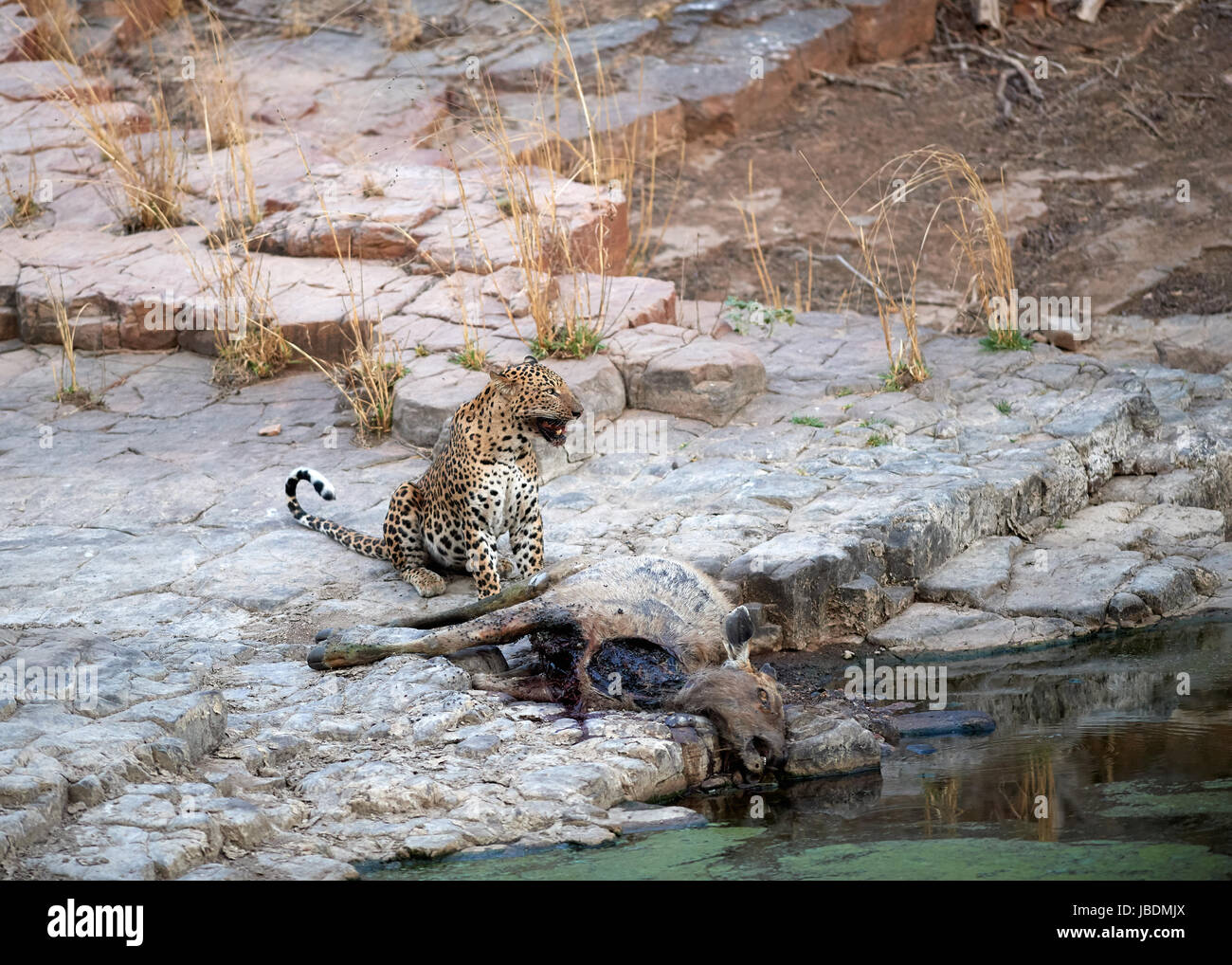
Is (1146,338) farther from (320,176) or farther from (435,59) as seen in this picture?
(435,59)

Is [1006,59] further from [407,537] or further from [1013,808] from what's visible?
[1013,808]

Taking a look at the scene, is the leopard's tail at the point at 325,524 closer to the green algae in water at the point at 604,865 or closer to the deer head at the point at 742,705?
the deer head at the point at 742,705

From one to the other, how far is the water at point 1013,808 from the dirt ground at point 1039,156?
5.55 metres

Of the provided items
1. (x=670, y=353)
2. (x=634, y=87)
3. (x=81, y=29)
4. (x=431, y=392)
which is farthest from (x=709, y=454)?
(x=81, y=29)

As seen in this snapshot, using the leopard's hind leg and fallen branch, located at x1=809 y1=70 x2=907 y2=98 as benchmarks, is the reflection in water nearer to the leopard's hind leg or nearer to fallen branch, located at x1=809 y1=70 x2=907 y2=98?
the leopard's hind leg

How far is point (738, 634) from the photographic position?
5.73m

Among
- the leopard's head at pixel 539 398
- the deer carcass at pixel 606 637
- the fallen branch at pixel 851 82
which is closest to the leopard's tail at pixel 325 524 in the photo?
the leopard's head at pixel 539 398

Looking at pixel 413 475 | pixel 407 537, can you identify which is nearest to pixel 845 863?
pixel 407 537

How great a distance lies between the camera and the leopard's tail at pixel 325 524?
700cm

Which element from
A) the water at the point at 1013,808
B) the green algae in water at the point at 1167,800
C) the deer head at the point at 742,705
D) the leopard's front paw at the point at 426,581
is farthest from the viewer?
the leopard's front paw at the point at 426,581

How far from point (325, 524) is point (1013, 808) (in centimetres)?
388

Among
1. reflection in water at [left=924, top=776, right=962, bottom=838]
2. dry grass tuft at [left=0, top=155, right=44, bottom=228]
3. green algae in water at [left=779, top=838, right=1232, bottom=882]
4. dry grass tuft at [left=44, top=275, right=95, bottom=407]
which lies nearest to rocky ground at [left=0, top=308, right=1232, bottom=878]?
dry grass tuft at [left=44, top=275, right=95, bottom=407]

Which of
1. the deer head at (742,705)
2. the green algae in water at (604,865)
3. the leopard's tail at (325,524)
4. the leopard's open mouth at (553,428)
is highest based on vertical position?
the leopard's open mouth at (553,428)

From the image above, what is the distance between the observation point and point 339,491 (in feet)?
26.7
